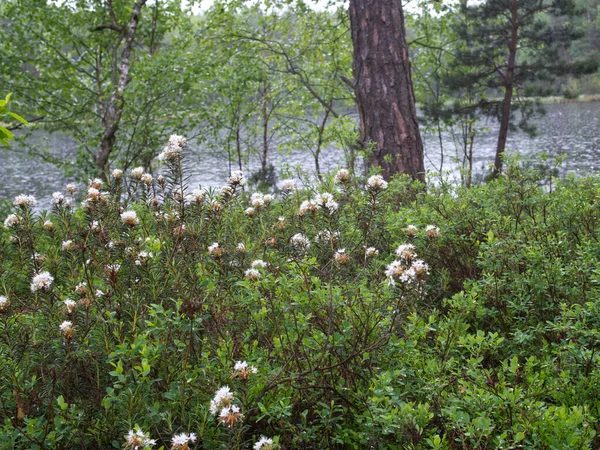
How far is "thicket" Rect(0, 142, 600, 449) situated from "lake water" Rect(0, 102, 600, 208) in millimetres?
14477

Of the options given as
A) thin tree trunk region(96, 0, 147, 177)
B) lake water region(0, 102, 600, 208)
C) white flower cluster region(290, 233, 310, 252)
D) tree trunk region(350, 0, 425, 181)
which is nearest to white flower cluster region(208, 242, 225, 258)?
white flower cluster region(290, 233, 310, 252)

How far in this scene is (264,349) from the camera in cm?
228

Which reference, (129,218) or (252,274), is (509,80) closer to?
(252,274)

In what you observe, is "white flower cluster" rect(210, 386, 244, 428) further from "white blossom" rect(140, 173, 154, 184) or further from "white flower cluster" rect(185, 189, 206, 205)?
"white blossom" rect(140, 173, 154, 184)

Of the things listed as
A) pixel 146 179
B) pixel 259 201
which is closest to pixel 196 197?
pixel 146 179

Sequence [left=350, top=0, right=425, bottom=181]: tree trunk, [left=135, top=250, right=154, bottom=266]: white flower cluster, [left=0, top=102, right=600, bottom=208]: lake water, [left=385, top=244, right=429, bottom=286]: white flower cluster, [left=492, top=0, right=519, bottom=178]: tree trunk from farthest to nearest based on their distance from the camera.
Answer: [left=0, top=102, right=600, bottom=208]: lake water
[left=492, top=0, right=519, bottom=178]: tree trunk
[left=350, top=0, right=425, bottom=181]: tree trunk
[left=135, top=250, right=154, bottom=266]: white flower cluster
[left=385, top=244, right=429, bottom=286]: white flower cluster

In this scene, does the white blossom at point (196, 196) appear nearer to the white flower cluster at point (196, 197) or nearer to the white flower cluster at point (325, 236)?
the white flower cluster at point (196, 197)

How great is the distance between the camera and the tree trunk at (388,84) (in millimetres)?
6520

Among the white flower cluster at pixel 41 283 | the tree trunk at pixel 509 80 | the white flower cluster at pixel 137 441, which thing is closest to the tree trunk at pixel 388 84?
the white flower cluster at pixel 41 283

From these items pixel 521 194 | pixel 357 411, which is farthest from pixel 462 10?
pixel 357 411

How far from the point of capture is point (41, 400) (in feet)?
6.40

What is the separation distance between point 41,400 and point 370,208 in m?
1.70

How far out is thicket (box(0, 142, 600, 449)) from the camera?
5.95ft

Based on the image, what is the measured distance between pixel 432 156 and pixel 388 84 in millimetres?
17317
